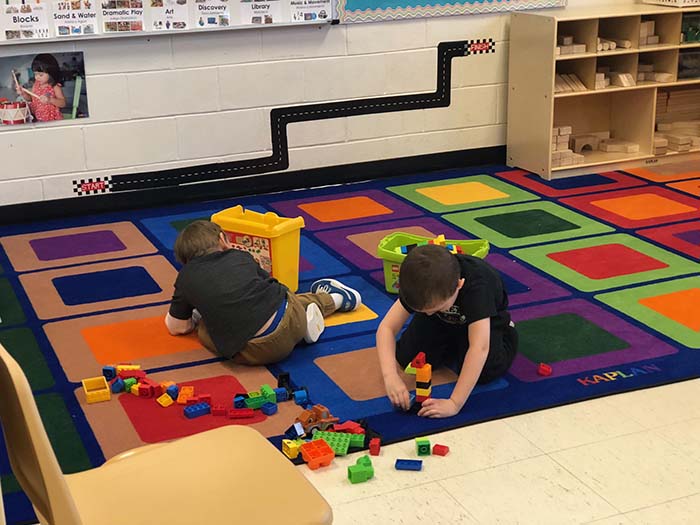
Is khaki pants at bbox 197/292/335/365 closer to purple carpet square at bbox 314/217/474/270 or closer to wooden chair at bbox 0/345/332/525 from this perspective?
purple carpet square at bbox 314/217/474/270

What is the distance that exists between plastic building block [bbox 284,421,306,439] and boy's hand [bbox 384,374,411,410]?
0.31 meters

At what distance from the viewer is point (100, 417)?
3.17m

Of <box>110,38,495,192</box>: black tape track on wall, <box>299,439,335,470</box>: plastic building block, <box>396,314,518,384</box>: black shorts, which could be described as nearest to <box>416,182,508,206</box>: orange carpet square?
<box>110,38,495,192</box>: black tape track on wall

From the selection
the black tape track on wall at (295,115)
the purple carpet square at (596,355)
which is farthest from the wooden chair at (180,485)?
the black tape track on wall at (295,115)

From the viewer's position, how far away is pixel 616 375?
336cm

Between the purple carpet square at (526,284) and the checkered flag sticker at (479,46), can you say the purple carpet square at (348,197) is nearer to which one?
the purple carpet square at (526,284)

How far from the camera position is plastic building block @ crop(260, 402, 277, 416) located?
3.14 metres

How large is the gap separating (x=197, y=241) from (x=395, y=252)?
836mm

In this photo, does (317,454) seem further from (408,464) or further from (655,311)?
(655,311)

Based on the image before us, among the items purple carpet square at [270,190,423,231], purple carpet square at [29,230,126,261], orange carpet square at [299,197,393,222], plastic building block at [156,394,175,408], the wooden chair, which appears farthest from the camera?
orange carpet square at [299,197,393,222]

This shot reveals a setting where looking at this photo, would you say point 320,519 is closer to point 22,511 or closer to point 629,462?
Result: point 22,511

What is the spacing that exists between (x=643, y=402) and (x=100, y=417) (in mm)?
1713

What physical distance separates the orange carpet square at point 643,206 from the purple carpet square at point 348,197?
1.01 metres

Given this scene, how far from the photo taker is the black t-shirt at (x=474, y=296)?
3066 millimetres
